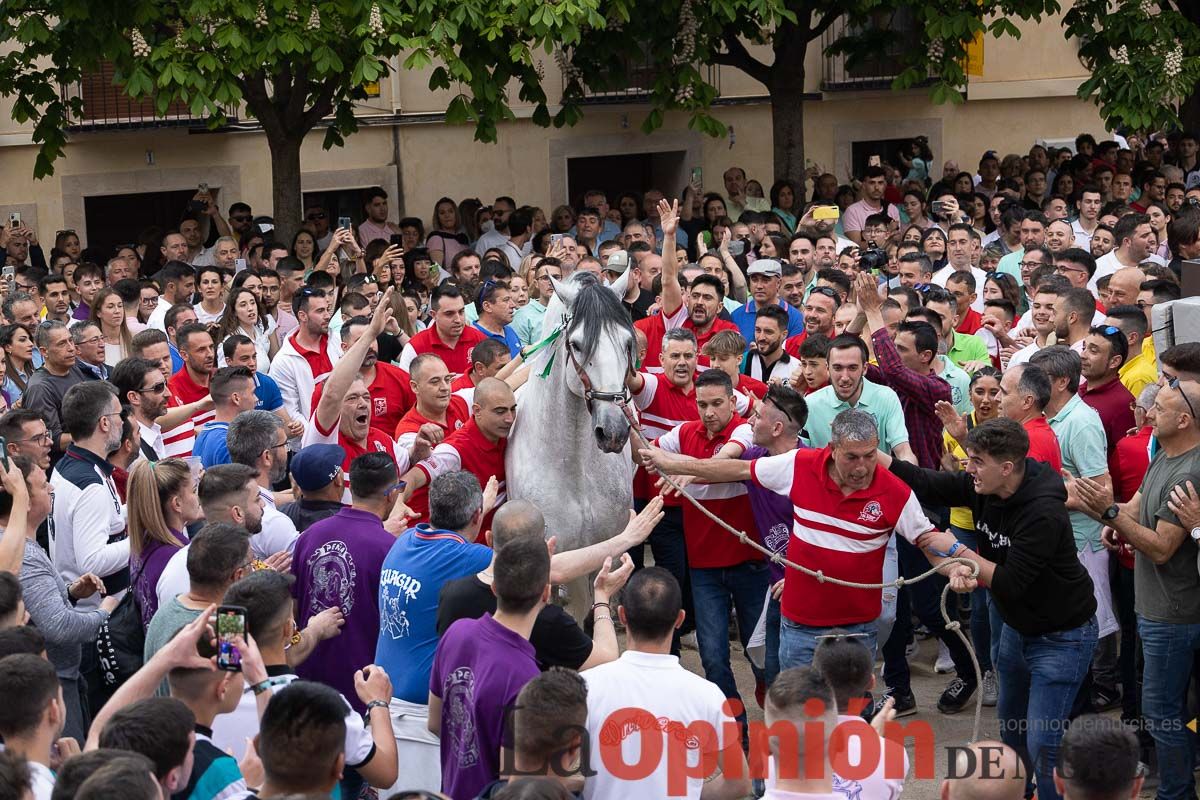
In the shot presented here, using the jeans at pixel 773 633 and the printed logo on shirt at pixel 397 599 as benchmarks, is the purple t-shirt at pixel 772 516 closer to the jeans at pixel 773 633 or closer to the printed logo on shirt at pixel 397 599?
the jeans at pixel 773 633

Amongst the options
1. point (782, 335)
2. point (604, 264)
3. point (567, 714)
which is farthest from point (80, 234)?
point (567, 714)

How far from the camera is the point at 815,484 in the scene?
21.6 ft

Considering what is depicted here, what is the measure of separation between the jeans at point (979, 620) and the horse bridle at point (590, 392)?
1.95 metres

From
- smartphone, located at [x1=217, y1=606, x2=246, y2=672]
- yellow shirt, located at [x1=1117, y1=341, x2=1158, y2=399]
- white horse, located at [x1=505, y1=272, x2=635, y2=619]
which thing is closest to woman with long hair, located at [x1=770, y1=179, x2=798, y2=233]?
yellow shirt, located at [x1=1117, y1=341, x2=1158, y2=399]

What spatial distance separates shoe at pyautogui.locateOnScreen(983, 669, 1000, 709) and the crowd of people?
0.6 inches

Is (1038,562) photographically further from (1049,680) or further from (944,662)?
(944,662)

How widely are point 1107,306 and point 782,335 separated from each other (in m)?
2.19

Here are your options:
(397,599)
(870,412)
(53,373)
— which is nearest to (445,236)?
(53,373)

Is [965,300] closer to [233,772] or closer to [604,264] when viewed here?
[604,264]

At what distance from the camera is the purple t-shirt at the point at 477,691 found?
15.4 ft

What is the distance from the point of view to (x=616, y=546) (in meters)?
5.83

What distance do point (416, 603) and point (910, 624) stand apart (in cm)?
358

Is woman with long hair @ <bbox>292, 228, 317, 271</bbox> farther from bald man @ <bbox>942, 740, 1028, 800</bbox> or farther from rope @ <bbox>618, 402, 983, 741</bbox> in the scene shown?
bald man @ <bbox>942, 740, 1028, 800</bbox>

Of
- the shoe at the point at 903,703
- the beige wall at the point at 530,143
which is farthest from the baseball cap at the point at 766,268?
the beige wall at the point at 530,143
